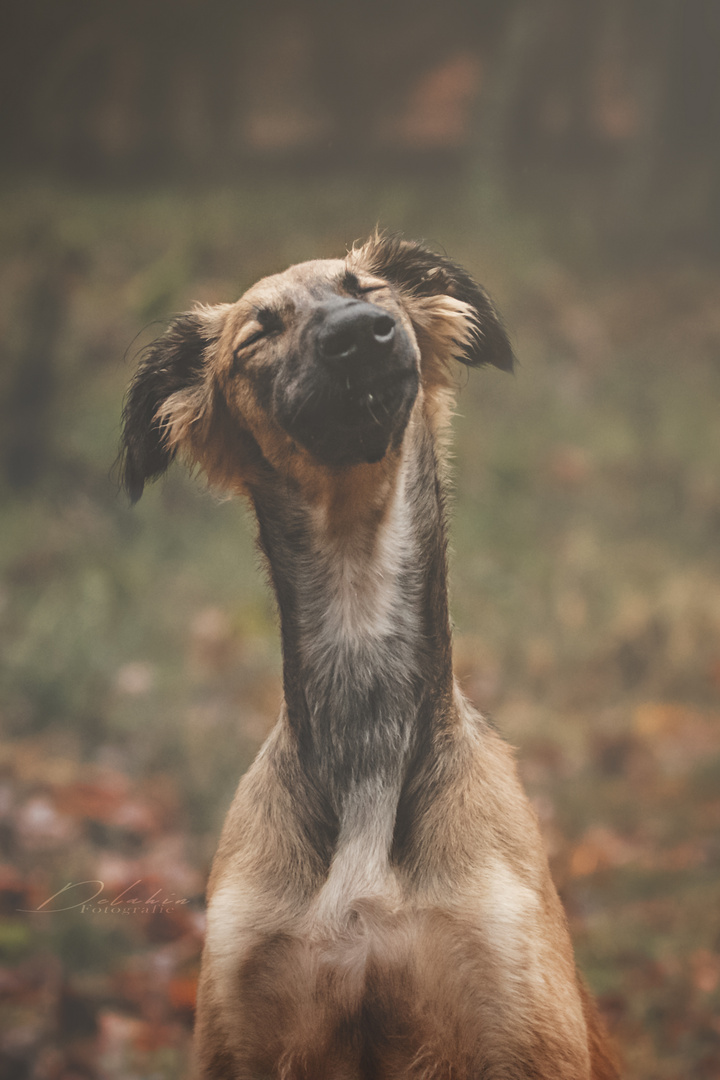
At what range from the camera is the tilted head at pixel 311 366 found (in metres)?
1.66

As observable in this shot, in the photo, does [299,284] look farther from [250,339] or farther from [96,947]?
[96,947]

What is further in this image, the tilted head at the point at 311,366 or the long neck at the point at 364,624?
the long neck at the point at 364,624

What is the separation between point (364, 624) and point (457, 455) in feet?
4.19

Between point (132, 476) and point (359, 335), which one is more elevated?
point (359, 335)

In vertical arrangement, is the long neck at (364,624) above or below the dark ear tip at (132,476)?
below

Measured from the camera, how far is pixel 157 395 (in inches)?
77.4

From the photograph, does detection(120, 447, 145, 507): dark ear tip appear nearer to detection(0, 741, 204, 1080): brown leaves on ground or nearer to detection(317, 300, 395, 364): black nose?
detection(317, 300, 395, 364): black nose

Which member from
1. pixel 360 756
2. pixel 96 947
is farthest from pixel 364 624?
pixel 96 947

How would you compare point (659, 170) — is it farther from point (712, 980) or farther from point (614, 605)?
point (712, 980)

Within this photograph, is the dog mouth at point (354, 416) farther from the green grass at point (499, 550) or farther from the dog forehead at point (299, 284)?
the green grass at point (499, 550)

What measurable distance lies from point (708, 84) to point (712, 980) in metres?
3.67

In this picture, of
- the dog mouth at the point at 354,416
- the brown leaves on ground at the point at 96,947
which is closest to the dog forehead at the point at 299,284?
the dog mouth at the point at 354,416

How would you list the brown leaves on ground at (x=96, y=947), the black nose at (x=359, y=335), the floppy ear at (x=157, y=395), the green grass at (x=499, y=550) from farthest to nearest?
the green grass at (x=499, y=550) < the brown leaves on ground at (x=96, y=947) < the floppy ear at (x=157, y=395) < the black nose at (x=359, y=335)

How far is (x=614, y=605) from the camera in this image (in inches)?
180
